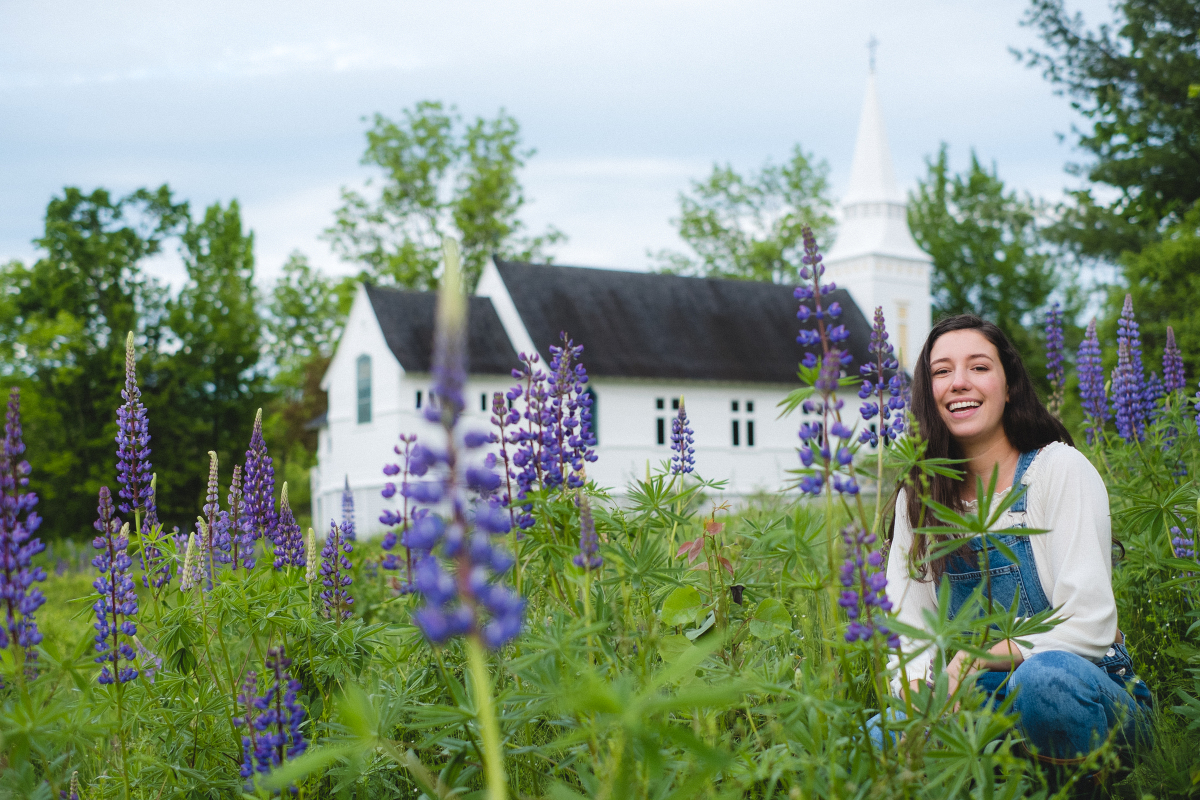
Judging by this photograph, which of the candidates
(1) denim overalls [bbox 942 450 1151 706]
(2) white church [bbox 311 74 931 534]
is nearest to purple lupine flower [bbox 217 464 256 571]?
(1) denim overalls [bbox 942 450 1151 706]

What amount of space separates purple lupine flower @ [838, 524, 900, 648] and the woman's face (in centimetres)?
158

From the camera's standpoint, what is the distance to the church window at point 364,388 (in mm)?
30953

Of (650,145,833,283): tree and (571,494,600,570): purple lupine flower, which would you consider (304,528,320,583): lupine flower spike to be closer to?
(571,494,600,570): purple lupine flower

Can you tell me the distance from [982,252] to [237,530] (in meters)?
45.1

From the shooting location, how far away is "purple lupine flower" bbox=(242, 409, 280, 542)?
4.54m

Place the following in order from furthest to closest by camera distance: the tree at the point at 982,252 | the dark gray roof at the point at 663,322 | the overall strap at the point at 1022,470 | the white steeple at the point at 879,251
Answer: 1. the tree at the point at 982,252
2. the white steeple at the point at 879,251
3. the dark gray roof at the point at 663,322
4. the overall strap at the point at 1022,470

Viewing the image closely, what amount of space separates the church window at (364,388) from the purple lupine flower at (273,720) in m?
28.4

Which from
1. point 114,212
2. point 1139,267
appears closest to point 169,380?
point 114,212

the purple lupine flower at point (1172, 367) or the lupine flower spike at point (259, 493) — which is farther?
the purple lupine flower at point (1172, 367)

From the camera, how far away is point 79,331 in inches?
1125

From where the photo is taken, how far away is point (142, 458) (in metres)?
4.16

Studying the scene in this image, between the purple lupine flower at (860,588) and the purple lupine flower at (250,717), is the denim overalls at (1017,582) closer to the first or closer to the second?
the purple lupine flower at (860,588)

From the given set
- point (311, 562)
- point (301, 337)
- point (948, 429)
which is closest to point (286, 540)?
point (311, 562)

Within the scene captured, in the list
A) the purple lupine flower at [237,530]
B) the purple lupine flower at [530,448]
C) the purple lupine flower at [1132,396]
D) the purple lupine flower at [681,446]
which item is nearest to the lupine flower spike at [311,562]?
the purple lupine flower at [237,530]
